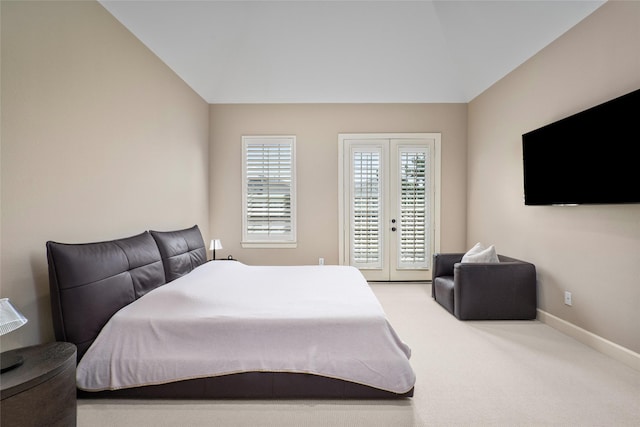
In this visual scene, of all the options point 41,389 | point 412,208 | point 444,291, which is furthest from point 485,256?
point 41,389

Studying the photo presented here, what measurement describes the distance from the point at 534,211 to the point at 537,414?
7.43 ft

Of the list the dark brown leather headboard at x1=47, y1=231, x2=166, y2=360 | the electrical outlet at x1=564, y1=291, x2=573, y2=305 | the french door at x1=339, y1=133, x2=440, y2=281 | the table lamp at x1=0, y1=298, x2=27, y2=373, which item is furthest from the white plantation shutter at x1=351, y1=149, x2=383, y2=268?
the table lamp at x1=0, y1=298, x2=27, y2=373

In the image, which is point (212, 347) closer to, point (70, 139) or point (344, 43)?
point (70, 139)

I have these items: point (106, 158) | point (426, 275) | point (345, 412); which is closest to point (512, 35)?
point (426, 275)

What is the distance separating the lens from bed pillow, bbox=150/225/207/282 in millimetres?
2797

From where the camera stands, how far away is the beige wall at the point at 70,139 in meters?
1.77

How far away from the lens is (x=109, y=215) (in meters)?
2.53

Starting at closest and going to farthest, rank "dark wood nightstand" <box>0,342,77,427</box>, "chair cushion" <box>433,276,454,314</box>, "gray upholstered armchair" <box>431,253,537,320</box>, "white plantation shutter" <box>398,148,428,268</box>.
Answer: "dark wood nightstand" <box>0,342,77,427</box>, "gray upholstered armchair" <box>431,253,537,320</box>, "chair cushion" <box>433,276,454,314</box>, "white plantation shutter" <box>398,148,428,268</box>

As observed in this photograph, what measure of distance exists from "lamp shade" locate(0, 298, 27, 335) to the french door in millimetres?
3936

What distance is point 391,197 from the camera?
484 cm

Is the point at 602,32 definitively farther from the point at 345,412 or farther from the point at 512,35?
the point at 345,412

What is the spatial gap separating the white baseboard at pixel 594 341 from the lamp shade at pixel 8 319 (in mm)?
3867

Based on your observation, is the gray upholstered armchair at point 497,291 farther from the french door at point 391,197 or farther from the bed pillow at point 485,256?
the french door at point 391,197

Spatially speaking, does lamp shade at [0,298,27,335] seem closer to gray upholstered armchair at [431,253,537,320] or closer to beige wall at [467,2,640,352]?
gray upholstered armchair at [431,253,537,320]
